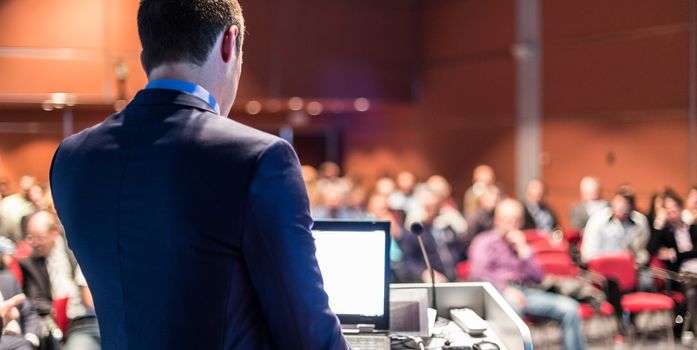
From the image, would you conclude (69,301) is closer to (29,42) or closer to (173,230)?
(173,230)

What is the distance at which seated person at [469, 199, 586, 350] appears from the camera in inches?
235

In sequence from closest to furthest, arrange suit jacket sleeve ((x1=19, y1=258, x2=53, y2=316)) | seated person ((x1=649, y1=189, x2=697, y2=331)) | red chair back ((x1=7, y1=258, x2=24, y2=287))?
red chair back ((x1=7, y1=258, x2=24, y2=287)), suit jacket sleeve ((x1=19, y1=258, x2=53, y2=316)), seated person ((x1=649, y1=189, x2=697, y2=331))

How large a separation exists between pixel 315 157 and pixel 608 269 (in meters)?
8.35

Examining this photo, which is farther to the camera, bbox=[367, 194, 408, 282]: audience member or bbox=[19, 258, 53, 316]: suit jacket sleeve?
bbox=[367, 194, 408, 282]: audience member

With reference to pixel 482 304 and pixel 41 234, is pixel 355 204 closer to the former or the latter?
pixel 41 234

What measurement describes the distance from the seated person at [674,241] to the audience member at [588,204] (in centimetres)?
123

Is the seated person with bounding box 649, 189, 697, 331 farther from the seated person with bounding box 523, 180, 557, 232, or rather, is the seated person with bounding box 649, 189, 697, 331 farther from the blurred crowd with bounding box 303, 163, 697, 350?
the seated person with bounding box 523, 180, 557, 232

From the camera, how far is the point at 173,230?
107 cm

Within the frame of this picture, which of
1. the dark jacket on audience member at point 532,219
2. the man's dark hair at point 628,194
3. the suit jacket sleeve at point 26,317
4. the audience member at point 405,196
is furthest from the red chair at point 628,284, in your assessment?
the suit jacket sleeve at point 26,317

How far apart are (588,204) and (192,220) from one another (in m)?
8.34

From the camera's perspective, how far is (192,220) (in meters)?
1.07

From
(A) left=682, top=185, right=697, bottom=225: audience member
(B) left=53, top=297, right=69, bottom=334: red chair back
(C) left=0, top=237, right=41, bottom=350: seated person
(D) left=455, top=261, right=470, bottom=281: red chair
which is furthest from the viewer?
(A) left=682, top=185, right=697, bottom=225: audience member

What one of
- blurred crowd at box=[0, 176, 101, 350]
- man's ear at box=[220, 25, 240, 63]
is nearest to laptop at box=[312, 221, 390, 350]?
man's ear at box=[220, 25, 240, 63]

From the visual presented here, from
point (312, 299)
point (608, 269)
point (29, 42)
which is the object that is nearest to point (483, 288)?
point (312, 299)
